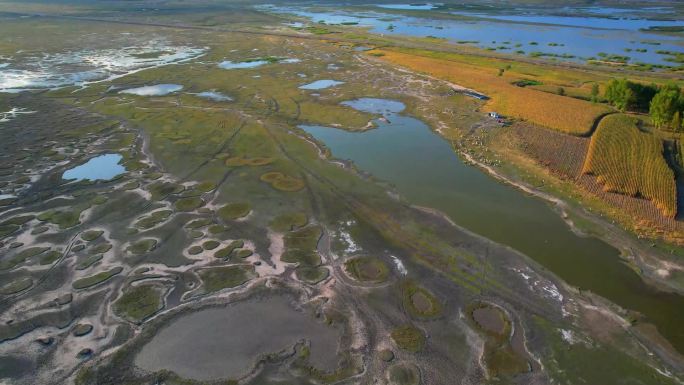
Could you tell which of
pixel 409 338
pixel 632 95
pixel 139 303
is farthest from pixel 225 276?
pixel 632 95

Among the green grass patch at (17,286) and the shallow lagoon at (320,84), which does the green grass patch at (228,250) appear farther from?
the shallow lagoon at (320,84)

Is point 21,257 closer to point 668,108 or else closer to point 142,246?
point 142,246

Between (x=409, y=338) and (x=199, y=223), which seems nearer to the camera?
(x=409, y=338)

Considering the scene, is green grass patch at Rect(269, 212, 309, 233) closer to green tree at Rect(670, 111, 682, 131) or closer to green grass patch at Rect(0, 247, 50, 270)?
green grass patch at Rect(0, 247, 50, 270)

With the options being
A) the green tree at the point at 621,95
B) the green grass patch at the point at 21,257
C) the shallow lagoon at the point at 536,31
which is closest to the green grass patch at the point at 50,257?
the green grass patch at the point at 21,257

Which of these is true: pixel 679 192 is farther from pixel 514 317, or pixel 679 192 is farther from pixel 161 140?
pixel 161 140

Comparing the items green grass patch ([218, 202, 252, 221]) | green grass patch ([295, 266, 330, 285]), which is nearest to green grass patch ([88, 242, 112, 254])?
green grass patch ([218, 202, 252, 221])

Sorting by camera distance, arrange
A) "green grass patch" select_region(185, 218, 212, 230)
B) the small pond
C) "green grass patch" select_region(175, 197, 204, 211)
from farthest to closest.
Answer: the small pond
"green grass patch" select_region(175, 197, 204, 211)
"green grass patch" select_region(185, 218, 212, 230)
